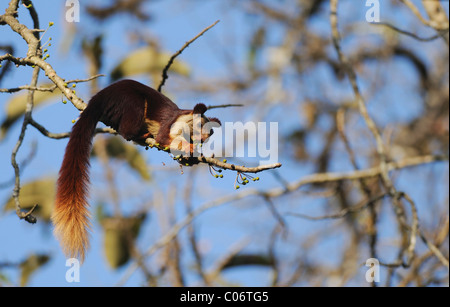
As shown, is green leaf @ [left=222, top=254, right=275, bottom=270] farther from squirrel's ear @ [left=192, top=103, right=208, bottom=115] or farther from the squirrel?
squirrel's ear @ [left=192, top=103, right=208, bottom=115]

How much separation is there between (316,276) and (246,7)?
15.3 feet

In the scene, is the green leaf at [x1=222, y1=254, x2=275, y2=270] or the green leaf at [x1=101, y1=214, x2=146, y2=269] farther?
the green leaf at [x1=101, y1=214, x2=146, y2=269]

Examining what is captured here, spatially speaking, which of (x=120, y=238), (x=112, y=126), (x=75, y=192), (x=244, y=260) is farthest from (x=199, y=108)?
(x=120, y=238)

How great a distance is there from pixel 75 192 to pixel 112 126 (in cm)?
38

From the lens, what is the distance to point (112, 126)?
3.02 metres

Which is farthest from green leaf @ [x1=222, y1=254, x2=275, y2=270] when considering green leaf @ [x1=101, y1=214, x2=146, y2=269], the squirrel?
the squirrel

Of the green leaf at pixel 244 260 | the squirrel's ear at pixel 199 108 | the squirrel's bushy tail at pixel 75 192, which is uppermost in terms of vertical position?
the green leaf at pixel 244 260

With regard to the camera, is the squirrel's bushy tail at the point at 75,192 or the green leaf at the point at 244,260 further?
the green leaf at the point at 244,260

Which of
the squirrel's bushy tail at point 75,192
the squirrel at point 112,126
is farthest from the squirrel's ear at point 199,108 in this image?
the squirrel's bushy tail at point 75,192

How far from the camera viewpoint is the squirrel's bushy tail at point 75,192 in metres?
2.69

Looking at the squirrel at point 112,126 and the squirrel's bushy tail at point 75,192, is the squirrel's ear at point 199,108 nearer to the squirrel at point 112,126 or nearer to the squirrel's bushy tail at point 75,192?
the squirrel at point 112,126

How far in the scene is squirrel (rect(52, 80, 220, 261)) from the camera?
2732 mm

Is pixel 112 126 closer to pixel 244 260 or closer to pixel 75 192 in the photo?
pixel 75 192
